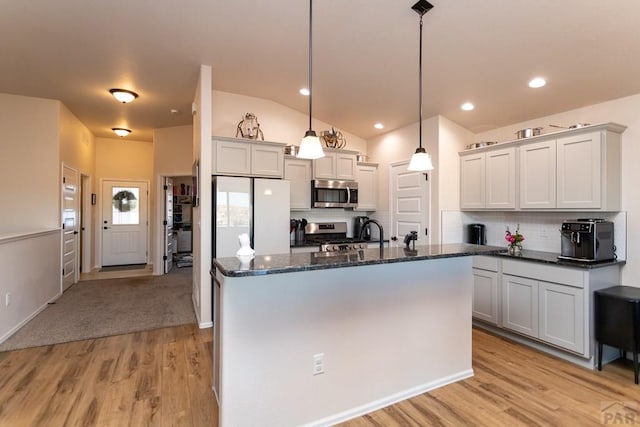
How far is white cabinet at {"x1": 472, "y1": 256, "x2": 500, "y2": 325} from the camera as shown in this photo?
11.7 ft

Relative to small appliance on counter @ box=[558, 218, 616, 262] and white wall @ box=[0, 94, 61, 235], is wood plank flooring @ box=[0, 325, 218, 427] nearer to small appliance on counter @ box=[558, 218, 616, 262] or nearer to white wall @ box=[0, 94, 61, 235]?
white wall @ box=[0, 94, 61, 235]

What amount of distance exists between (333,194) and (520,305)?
2.71 meters

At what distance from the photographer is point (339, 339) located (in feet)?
6.95

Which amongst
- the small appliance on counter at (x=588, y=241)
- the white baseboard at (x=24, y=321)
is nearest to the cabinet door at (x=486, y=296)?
the small appliance on counter at (x=588, y=241)

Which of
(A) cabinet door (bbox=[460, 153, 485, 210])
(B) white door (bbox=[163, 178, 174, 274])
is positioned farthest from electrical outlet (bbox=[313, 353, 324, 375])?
(B) white door (bbox=[163, 178, 174, 274])

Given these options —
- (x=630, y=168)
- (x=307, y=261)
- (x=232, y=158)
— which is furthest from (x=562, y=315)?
(x=232, y=158)

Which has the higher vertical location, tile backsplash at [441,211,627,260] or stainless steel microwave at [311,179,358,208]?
stainless steel microwave at [311,179,358,208]

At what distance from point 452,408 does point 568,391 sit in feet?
3.32

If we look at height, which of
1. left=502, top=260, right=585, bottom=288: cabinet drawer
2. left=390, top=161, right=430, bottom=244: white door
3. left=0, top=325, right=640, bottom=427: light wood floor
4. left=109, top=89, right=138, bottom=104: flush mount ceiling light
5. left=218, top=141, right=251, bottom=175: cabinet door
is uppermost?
left=109, top=89, right=138, bottom=104: flush mount ceiling light

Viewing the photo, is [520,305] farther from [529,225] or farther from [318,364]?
[318,364]

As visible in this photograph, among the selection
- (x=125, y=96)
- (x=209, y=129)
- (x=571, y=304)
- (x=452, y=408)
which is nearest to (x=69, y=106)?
A: (x=125, y=96)

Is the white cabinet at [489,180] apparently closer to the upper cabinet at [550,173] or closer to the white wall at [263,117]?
the upper cabinet at [550,173]

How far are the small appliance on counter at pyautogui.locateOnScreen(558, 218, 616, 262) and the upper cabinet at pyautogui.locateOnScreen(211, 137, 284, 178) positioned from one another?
10.5 ft

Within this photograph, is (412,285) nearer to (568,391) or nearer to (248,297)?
(248,297)
